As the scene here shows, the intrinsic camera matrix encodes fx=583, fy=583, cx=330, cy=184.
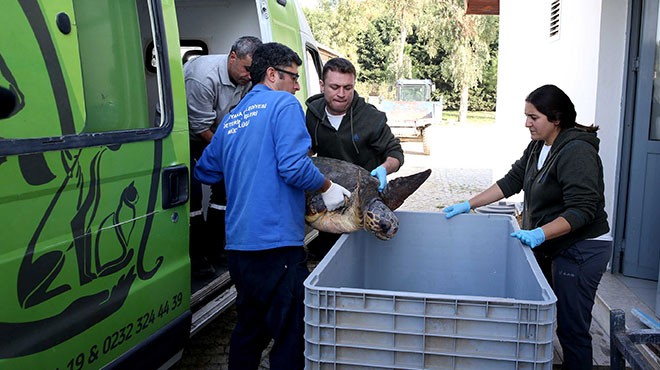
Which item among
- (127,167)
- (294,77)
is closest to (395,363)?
(127,167)

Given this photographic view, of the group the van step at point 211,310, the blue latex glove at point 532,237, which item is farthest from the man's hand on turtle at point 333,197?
the van step at point 211,310

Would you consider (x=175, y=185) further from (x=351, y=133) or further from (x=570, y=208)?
(x=570, y=208)

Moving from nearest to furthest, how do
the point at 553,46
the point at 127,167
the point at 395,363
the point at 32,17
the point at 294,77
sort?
the point at 395,363 < the point at 32,17 < the point at 127,167 < the point at 294,77 < the point at 553,46

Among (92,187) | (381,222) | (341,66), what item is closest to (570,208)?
(381,222)

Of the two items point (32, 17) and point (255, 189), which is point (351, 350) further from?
point (32, 17)

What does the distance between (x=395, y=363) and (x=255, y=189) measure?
3.87 feet

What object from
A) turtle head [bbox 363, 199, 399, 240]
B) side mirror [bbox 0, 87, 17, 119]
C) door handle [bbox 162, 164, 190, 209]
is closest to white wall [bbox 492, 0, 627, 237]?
turtle head [bbox 363, 199, 399, 240]

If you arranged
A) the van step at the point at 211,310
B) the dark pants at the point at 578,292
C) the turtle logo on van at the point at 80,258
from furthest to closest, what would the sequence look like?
the van step at the point at 211,310 < the dark pants at the point at 578,292 < the turtle logo on van at the point at 80,258

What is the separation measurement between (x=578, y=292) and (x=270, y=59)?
1.97 metres

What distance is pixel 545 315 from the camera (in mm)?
1755

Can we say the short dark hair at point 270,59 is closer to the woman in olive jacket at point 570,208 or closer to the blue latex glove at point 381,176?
the blue latex glove at point 381,176

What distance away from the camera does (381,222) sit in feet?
9.85

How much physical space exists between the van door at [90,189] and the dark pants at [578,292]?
1988 mm

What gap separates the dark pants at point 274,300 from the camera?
2857mm
